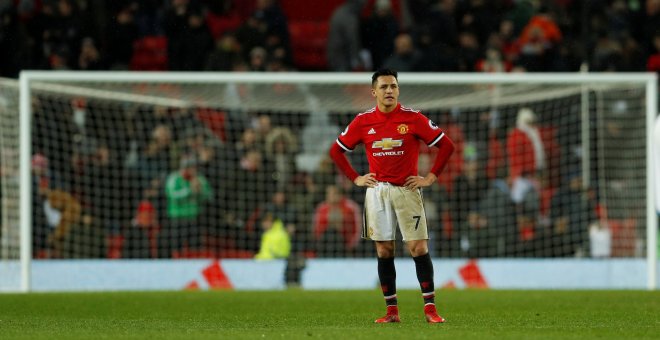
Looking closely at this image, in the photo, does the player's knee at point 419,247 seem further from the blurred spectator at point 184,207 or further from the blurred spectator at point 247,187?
the blurred spectator at point 247,187

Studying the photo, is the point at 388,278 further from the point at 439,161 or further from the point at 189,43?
the point at 189,43

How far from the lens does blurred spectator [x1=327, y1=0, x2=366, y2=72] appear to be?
72.5 ft

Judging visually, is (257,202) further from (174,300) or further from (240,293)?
(174,300)

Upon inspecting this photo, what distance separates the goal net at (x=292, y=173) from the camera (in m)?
18.9

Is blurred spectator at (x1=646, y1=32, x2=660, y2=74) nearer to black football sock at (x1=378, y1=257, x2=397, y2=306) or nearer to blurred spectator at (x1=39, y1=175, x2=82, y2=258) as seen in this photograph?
blurred spectator at (x1=39, y1=175, x2=82, y2=258)

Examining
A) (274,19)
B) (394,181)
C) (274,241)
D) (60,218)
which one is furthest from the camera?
(274,19)

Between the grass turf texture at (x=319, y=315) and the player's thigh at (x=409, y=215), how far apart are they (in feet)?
2.31

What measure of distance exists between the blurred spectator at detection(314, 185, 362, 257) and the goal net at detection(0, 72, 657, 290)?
0.02 metres

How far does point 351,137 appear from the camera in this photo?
10.2 meters

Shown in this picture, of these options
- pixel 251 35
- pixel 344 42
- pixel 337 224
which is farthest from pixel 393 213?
pixel 251 35

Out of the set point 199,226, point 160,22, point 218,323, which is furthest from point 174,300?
point 160,22

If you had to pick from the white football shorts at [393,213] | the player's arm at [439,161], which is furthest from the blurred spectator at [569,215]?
the white football shorts at [393,213]

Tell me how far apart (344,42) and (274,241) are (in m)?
4.78

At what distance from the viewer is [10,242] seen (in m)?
18.0
